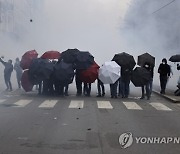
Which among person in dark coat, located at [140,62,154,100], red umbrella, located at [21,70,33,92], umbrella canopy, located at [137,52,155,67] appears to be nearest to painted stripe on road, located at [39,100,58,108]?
red umbrella, located at [21,70,33,92]

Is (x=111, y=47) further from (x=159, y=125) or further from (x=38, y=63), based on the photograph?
(x=159, y=125)

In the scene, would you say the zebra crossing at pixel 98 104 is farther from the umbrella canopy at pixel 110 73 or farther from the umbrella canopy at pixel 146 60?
the umbrella canopy at pixel 146 60

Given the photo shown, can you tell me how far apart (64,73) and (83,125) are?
6414 millimetres

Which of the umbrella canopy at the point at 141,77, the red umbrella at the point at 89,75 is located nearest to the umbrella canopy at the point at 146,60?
the umbrella canopy at the point at 141,77

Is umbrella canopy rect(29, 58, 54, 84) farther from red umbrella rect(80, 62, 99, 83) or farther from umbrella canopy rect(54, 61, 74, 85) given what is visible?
red umbrella rect(80, 62, 99, 83)

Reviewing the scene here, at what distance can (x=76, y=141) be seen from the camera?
24.8 feet

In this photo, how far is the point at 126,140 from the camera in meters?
7.98

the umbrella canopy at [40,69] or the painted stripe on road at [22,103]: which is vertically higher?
the umbrella canopy at [40,69]

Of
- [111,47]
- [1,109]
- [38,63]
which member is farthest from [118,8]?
[1,109]

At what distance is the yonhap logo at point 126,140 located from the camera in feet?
24.1

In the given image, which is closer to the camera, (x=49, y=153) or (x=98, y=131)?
(x=49, y=153)

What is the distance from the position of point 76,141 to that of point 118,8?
1186 inches

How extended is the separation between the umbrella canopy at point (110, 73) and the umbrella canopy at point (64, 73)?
1.12m

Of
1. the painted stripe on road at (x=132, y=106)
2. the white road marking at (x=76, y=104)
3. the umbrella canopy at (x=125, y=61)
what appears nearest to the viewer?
the painted stripe on road at (x=132, y=106)
